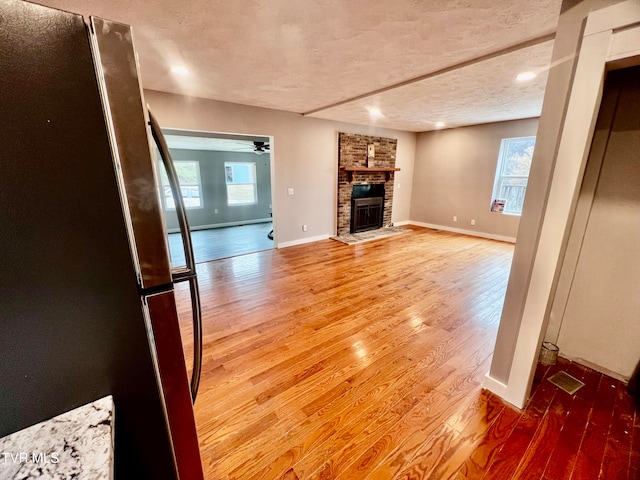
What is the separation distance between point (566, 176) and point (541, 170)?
0.12 m

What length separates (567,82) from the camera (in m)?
1.25

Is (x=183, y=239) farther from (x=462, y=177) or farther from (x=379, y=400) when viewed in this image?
(x=462, y=177)

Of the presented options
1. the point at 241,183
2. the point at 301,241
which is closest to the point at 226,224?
the point at 241,183

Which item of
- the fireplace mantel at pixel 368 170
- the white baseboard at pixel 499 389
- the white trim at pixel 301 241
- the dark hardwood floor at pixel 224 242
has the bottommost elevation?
the dark hardwood floor at pixel 224 242

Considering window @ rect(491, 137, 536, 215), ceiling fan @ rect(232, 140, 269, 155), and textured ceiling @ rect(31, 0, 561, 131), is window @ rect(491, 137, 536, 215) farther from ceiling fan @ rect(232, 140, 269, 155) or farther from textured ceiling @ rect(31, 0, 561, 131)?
ceiling fan @ rect(232, 140, 269, 155)

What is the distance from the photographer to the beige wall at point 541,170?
1.23m

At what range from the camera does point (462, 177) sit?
19.9ft

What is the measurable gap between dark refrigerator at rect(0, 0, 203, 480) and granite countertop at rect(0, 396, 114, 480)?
1.3 inches

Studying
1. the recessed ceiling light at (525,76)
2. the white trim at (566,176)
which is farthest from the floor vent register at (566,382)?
the recessed ceiling light at (525,76)

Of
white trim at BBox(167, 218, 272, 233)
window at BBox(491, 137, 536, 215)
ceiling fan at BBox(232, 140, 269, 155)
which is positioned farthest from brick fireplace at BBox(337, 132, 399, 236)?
white trim at BBox(167, 218, 272, 233)

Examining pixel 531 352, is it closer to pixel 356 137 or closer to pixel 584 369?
pixel 584 369

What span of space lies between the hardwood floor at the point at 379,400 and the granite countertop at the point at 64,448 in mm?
925

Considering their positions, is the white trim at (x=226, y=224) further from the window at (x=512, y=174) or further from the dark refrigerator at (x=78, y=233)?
the dark refrigerator at (x=78, y=233)

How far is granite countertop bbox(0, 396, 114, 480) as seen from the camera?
20.6 inches
